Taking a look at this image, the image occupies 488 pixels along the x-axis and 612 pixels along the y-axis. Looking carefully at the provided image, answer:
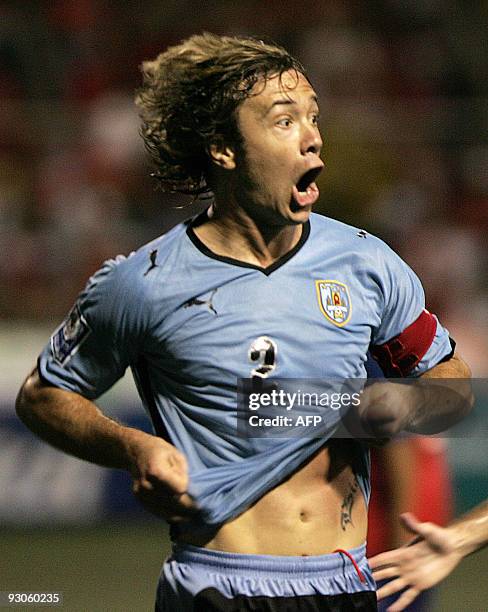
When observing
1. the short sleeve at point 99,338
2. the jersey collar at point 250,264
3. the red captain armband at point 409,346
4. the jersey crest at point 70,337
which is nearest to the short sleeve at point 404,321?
the red captain armband at point 409,346

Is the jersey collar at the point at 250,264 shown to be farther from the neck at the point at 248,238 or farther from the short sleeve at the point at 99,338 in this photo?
the short sleeve at the point at 99,338

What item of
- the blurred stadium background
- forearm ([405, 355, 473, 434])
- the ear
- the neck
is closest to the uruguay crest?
the neck

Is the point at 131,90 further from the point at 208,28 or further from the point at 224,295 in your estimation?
the point at 224,295

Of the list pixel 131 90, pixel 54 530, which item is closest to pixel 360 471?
pixel 54 530

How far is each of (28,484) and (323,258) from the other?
457cm

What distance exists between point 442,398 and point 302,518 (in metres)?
0.43

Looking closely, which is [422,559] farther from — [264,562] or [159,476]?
[159,476]

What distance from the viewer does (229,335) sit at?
2.88 metres

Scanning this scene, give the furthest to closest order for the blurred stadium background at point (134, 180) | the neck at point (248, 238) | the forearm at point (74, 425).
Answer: the blurred stadium background at point (134, 180), the neck at point (248, 238), the forearm at point (74, 425)

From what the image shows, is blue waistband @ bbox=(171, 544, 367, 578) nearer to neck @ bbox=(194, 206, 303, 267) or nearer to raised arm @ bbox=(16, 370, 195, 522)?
raised arm @ bbox=(16, 370, 195, 522)

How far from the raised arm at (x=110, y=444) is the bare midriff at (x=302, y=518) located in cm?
19

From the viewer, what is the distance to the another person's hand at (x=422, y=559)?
2.59m

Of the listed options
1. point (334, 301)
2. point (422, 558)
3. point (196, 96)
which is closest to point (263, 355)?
point (334, 301)

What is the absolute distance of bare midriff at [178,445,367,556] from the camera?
2.87 metres
